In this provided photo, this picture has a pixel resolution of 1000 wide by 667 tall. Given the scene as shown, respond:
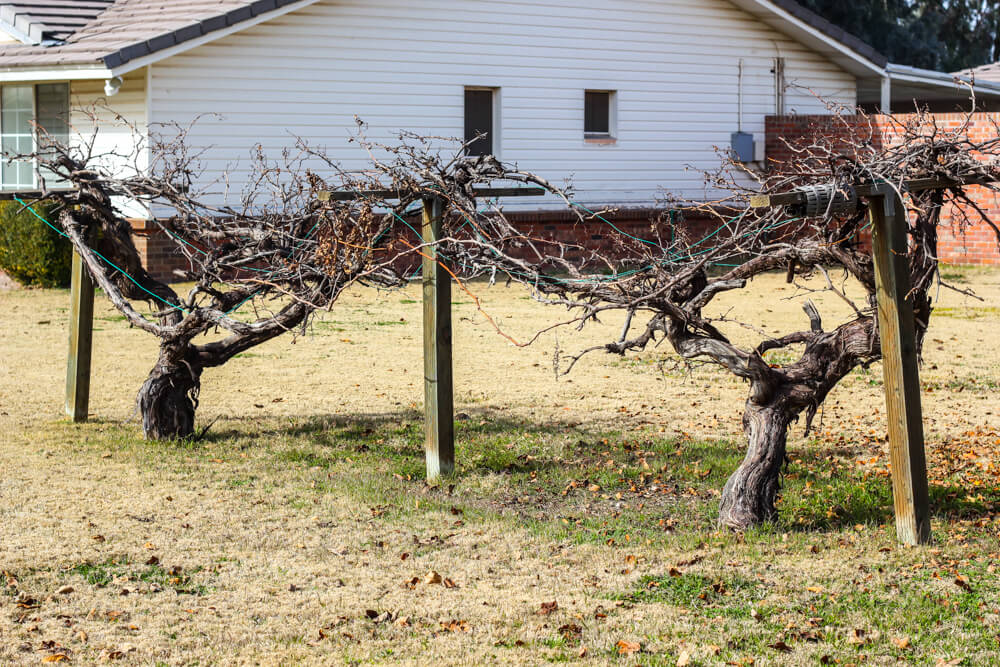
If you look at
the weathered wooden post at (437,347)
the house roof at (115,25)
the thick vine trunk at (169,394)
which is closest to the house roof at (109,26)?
the house roof at (115,25)

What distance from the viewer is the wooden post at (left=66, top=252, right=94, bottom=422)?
9.05 m

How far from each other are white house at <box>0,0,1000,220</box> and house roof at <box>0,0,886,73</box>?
4 cm

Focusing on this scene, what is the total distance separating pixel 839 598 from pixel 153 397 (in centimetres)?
502

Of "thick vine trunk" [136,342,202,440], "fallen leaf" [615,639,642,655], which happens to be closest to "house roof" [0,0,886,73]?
"thick vine trunk" [136,342,202,440]

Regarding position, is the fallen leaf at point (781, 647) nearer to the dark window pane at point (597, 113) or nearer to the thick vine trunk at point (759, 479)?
the thick vine trunk at point (759, 479)

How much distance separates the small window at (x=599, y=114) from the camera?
69.7ft

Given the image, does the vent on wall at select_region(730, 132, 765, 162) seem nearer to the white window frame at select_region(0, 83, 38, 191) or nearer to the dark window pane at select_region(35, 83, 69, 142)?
the dark window pane at select_region(35, 83, 69, 142)

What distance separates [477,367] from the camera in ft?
38.2

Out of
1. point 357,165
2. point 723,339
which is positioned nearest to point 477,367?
point 723,339

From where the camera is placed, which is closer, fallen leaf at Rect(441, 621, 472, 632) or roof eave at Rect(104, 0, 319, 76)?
fallen leaf at Rect(441, 621, 472, 632)

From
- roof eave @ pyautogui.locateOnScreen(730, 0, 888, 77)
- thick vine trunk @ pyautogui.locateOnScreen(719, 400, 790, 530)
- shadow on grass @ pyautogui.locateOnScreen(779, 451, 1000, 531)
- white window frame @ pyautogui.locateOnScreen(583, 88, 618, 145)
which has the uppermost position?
roof eave @ pyautogui.locateOnScreen(730, 0, 888, 77)

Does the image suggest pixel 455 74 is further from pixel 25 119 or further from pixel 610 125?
pixel 25 119

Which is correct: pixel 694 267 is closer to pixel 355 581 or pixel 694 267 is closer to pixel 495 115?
pixel 355 581

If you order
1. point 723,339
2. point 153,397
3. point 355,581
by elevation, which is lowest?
point 355,581
